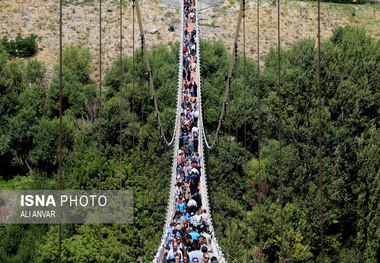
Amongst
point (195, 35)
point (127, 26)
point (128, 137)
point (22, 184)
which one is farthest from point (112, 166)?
point (127, 26)

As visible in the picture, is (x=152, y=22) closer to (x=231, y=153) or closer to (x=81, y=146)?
(x=81, y=146)

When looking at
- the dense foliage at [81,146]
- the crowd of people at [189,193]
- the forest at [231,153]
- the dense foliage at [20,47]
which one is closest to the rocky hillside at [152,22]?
the dense foliage at [20,47]

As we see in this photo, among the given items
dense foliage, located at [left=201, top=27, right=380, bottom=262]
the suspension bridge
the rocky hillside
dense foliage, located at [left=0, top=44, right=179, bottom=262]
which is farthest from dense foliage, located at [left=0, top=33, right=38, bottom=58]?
dense foliage, located at [left=201, top=27, right=380, bottom=262]

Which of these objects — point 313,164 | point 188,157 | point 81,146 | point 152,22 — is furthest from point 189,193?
point 152,22

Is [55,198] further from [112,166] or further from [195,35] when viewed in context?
[195,35]

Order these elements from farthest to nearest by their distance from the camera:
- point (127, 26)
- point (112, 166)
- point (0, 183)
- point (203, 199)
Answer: point (127, 26), point (0, 183), point (112, 166), point (203, 199)
